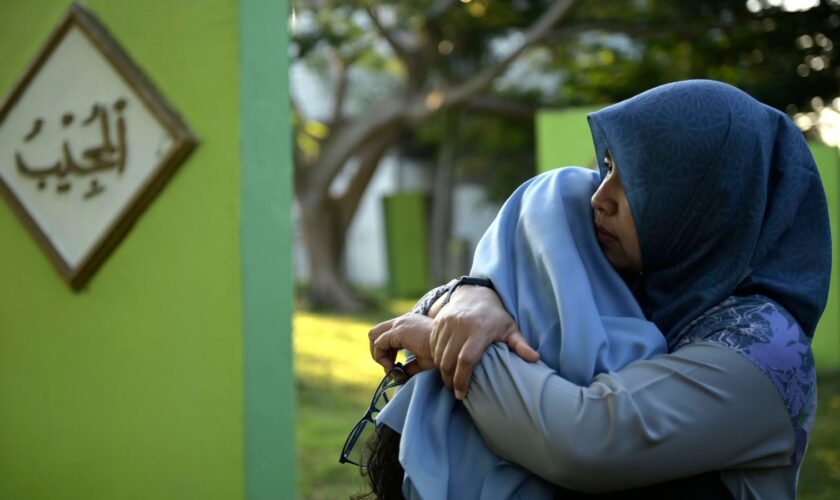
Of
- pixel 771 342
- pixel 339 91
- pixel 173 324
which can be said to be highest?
pixel 771 342

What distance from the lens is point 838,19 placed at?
5641 mm

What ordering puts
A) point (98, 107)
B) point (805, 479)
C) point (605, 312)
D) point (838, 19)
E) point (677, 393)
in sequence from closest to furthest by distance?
point (677, 393) → point (605, 312) → point (98, 107) → point (805, 479) → point (838, 19)

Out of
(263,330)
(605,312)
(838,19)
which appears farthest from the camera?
(838,19)

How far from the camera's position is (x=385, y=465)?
1.36m

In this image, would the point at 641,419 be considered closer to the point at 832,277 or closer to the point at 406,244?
the point at 832,277

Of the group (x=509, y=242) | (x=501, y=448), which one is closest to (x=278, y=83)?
(x=509, y=242)

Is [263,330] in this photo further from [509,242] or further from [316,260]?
[316,260]

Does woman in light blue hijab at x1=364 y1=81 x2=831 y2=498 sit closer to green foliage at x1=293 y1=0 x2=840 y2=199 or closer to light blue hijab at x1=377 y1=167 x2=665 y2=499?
light blue hijab at x1=377 y1=167 x2=665 y2=499

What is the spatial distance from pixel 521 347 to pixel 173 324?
5.87ft

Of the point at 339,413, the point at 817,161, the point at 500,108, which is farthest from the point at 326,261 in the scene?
the point at 817,161

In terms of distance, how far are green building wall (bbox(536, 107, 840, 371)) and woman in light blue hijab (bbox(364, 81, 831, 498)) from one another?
4429 mm

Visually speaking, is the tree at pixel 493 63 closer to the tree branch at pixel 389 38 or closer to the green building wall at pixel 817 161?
the tree branch at pixel 389 38

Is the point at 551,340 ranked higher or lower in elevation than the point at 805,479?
higher

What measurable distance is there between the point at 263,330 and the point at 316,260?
11931 millimetres
